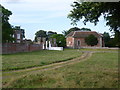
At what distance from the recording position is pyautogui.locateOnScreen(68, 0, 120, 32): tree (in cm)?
819

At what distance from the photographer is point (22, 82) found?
7789 millimetres

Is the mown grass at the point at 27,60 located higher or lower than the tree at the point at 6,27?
lower

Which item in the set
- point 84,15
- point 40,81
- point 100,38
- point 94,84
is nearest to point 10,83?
point 40,81

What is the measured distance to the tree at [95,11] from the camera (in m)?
8.19

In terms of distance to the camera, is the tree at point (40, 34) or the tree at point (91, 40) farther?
the tree at point (40, 34)

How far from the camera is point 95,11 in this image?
8.58 m

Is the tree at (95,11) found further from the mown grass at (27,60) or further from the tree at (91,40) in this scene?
the tree at (91,40)

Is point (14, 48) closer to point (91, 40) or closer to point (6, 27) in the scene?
point (6, 27)

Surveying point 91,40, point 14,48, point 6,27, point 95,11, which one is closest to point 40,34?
point 91,40

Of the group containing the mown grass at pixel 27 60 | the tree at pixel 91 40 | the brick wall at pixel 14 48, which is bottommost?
the mown grass at pixel 27 60

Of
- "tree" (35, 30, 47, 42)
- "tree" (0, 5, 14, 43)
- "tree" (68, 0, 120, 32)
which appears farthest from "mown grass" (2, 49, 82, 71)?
"tree" (35, 30, 47, 42)

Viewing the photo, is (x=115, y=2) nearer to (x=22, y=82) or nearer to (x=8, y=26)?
(x=22, y=82)

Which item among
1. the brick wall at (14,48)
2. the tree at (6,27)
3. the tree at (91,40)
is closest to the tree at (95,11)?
the brick wall at (14,48)

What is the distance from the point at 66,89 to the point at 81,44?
6960 centimetres
